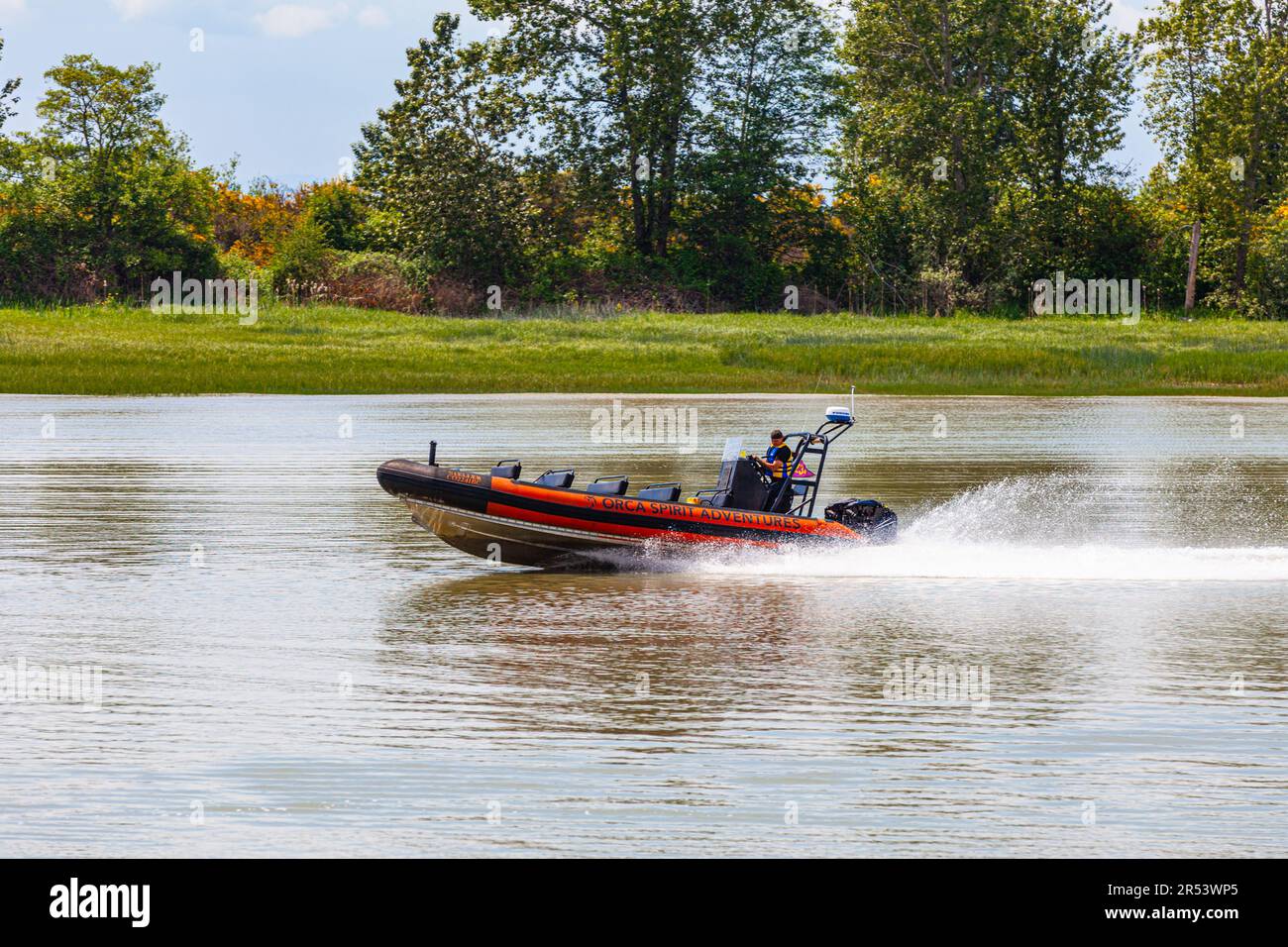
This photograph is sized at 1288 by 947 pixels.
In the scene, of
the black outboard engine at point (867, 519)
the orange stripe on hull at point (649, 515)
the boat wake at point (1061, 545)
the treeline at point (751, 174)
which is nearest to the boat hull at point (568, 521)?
the orange stripe on hull at point (649, 515)

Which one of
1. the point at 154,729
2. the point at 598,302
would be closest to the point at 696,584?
the point at 154,729

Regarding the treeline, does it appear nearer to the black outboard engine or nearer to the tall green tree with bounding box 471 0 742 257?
the tall green tree with bounding box 471 0 742 257

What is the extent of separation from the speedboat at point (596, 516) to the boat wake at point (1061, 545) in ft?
1.22

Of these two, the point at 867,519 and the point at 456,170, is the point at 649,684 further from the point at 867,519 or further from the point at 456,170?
the point at 456,170

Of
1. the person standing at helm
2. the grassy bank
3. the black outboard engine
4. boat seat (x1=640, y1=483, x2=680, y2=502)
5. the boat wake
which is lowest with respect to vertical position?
the boat wake

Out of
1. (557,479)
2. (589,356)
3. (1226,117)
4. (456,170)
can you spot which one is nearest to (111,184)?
(456,170)

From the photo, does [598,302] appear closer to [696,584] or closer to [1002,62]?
[1002,62]

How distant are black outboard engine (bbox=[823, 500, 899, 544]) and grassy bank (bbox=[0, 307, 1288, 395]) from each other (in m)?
32.4

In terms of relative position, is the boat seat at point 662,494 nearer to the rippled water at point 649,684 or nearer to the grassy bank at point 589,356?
the rippled water at point 649,684

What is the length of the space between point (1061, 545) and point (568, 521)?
267 inches

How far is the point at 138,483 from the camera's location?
29.5m

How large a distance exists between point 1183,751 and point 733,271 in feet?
212

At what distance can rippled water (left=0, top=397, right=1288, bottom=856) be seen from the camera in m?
10.1

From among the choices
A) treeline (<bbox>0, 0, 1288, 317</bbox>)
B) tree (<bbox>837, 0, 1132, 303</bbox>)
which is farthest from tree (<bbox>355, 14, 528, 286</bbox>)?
tree (<bbox>837, 0, 1132, 303</bbox>)
